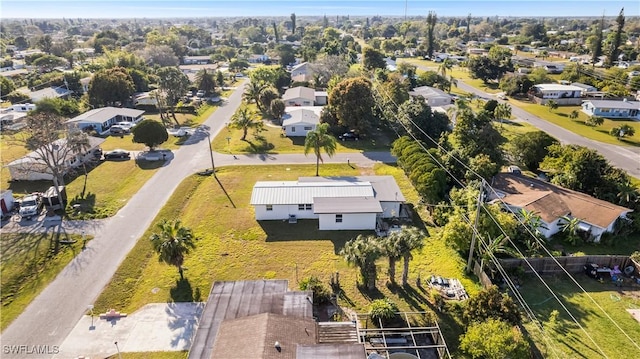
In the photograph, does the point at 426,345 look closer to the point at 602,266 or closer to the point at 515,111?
the point at 602,266

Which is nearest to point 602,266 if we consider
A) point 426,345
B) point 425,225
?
point 425,225

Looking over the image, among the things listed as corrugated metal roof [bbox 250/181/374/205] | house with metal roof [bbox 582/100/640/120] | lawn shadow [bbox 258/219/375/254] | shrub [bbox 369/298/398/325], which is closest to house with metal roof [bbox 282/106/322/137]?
corrugated metal roof [bbox 250/181/374/205]

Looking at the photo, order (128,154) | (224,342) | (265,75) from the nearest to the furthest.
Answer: (224,342), (128,154), (265,75)

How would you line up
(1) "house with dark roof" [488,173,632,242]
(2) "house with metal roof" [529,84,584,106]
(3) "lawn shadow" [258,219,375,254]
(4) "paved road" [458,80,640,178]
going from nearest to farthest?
(1) "house with dark roof" [488,173,632,242] → (3) "lawn shadow" [258,219,375,254] → (4) "paved road" [458,80,640,178] → (2) "house with metal roof" [529,84,584,106]

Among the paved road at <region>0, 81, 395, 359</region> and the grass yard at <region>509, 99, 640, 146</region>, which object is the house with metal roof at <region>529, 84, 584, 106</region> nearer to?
the grass yard at <region>509, 99, 640, 146</region>

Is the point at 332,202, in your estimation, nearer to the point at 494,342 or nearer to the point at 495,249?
the point at 495,249

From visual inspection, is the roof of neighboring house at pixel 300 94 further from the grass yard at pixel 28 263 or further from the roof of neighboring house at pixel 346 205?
the grass yard at pixel 28 263

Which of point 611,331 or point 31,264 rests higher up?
point 31,264
